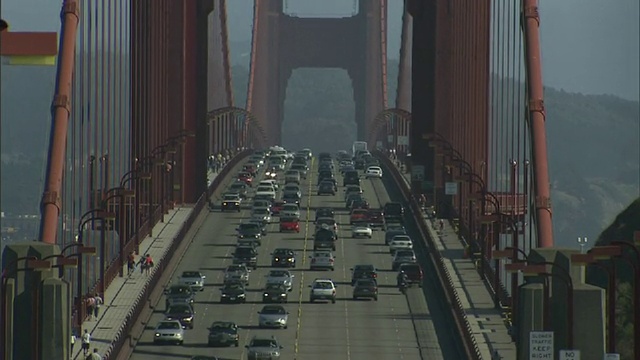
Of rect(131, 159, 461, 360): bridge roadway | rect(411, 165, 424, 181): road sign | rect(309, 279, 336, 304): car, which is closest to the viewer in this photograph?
rect(131, 159, 461, 360): bridge roadway

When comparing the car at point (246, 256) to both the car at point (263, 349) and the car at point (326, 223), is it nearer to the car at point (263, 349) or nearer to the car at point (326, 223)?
the car at point (326, 223)

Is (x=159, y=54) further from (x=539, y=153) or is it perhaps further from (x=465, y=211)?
(x=539, y=153)

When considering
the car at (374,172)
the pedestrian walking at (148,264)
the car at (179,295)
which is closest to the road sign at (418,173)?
the car at (374,172)

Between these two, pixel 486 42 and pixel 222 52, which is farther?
pixel 222 52

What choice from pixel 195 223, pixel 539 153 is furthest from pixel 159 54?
pixel 539 153

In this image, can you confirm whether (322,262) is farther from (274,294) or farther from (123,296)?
(123,296)

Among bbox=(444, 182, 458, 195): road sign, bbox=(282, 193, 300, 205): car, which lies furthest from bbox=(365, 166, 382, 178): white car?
bbox=(444, 182, 458, 195): road sign

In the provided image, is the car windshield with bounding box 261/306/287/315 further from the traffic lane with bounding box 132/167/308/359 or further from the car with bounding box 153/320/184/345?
the car with bounding box 153/320/184/345
